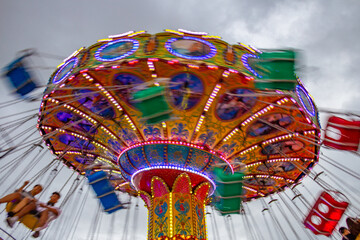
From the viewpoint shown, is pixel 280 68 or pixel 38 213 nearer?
pixel 280 68

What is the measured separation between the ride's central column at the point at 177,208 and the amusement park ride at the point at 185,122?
0.03 m

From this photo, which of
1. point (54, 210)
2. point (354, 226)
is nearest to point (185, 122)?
point (54, 210)

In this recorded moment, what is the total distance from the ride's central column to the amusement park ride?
28 mm

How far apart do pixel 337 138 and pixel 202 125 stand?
10.4 feet

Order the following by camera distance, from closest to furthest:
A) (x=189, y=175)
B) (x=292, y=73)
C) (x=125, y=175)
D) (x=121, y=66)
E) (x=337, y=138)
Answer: (x=292, y=73) < (x=121, y=66) < (x=337, y=138) < (x=189, y=175) < (x=125, y=175)

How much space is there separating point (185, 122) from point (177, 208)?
2.35 metres

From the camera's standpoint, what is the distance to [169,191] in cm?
805

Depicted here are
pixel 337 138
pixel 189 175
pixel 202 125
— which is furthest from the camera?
pixel 189 175

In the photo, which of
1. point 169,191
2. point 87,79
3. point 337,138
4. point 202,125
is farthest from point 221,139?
point 87,79

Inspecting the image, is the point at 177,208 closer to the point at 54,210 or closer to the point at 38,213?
the point at 54,210

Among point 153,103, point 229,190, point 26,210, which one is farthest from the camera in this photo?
point 229,190

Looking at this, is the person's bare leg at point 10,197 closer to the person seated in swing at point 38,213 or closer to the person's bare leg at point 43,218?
the person seated in swing at point 38,213

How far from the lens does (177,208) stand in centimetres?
784

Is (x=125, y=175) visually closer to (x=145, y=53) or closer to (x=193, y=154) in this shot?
(x=193, y=154)
